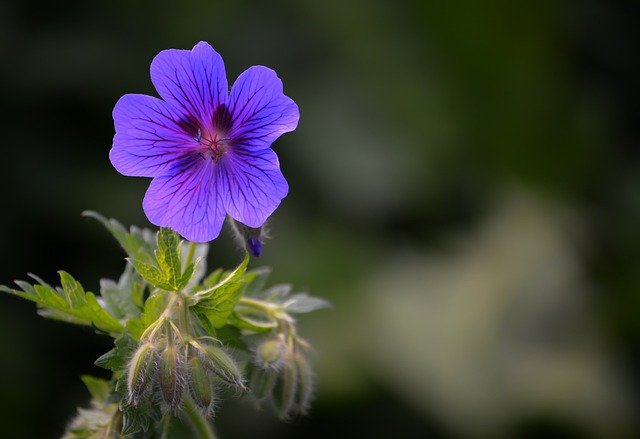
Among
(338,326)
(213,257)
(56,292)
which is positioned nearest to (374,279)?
(338,326)

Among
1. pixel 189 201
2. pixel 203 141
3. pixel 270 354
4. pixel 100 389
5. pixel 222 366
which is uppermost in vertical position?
pixel 203 141

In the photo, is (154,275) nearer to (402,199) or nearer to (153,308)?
(153,308)

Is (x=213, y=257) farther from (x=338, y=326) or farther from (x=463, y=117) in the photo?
(x=463, y=117)

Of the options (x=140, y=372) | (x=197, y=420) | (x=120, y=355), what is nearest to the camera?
(x=140, y=372)

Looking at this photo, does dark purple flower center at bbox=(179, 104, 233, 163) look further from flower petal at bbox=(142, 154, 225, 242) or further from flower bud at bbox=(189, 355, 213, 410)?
flower bud at bbox=(189, 355, 213, 410)

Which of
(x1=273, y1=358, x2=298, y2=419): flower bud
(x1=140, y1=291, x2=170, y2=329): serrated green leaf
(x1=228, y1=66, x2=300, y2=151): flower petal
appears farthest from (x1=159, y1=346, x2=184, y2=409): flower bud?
(x1=228, y1=66, x2=300, y2=151): flower petal

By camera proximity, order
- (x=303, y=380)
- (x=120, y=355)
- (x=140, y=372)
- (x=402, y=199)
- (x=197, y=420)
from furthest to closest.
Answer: (x=402, y=199) < (x=303, y=380) < (x=197, y=420) < (x=120, y=355) < (x=140, y=372)

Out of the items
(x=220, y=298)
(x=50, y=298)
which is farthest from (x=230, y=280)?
(x=50, y=298)
